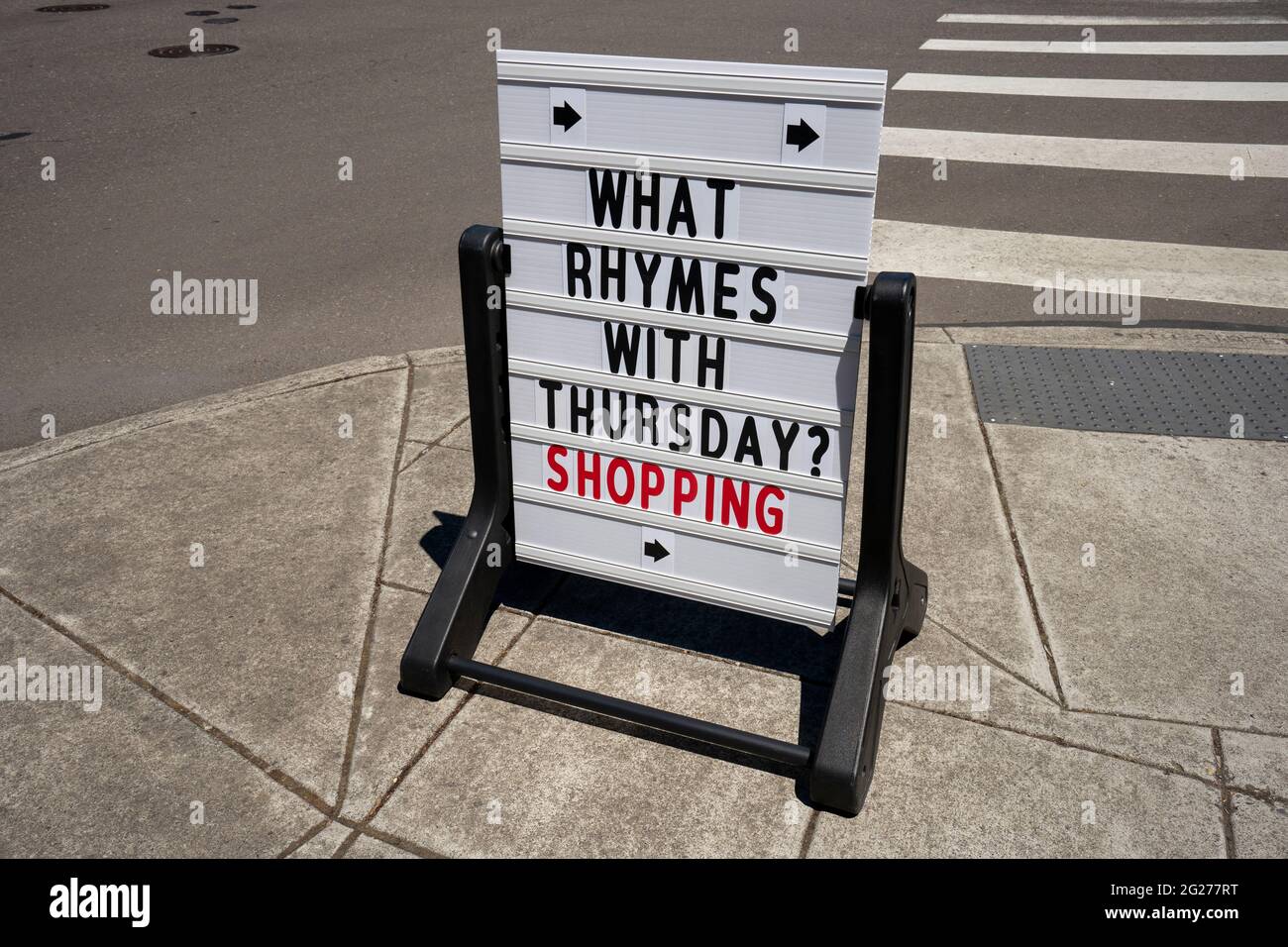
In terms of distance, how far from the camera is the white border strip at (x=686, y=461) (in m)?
3.25

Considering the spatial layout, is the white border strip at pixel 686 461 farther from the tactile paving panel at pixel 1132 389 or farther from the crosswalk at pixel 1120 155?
the crosswalk at pixel 1120 155

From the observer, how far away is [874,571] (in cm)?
334

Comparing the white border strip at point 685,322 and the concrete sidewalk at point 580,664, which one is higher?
the white border strip at point 685,322

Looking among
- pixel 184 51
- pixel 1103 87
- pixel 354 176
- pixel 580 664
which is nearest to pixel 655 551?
pixel 580 664

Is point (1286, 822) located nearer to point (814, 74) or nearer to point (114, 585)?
point (814, 74)

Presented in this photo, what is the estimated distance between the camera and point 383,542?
4.39m

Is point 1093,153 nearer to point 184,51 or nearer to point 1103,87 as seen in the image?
point 1103,87

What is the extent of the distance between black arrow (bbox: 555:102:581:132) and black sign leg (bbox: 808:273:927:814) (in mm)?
967

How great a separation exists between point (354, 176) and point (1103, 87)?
281 inches

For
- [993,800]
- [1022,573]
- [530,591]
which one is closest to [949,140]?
[1022,573]

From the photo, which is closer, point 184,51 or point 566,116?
point 566,116

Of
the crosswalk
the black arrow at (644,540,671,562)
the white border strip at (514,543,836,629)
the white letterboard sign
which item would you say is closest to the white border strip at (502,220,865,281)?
the white letterboard sign

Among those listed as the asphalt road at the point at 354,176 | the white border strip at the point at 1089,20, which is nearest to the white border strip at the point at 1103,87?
the asphalt road at the point at 354,176

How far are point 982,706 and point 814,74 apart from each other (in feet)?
6.52
